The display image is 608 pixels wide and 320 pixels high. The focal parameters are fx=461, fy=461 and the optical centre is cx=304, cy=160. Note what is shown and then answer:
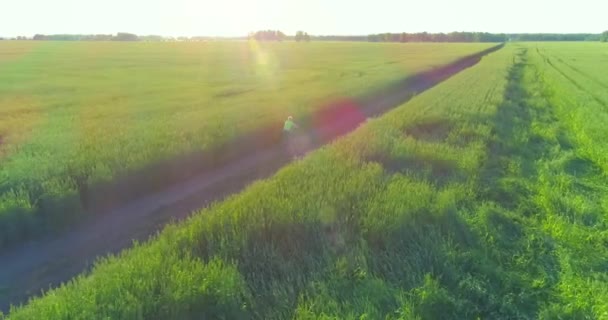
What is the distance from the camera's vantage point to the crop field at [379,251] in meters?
4.48

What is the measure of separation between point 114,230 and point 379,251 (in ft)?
16.0

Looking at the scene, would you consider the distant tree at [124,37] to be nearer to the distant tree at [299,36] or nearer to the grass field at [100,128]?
the distant tree at [299,36]

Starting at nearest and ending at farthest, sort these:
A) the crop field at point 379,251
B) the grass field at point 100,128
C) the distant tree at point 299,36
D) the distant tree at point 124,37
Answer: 1. the crop field at point 379,251
2. the grass field at point 100,128
3. the distant tree at point 124,37
4. the distant tree at point 299,36

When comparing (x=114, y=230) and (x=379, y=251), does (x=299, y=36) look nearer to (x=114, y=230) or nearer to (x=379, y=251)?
(x=114, y=230)

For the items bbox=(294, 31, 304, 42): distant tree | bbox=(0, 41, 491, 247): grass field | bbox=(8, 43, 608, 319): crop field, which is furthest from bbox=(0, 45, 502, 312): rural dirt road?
bbox=(294, 31, 304, 42): distant tree

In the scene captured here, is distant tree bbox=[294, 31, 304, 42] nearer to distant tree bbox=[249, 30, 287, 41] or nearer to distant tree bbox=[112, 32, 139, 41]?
distant tree bbox=[249, 30, 287, 41]

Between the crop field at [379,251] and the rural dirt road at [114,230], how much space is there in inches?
61.4

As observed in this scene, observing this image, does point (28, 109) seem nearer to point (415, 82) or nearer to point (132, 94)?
point (132, 94)

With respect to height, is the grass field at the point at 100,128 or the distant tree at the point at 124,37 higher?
the distant tree at the point at 124,37

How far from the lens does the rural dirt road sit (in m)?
6.46

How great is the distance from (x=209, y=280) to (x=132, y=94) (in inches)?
855

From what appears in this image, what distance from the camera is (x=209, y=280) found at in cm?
461

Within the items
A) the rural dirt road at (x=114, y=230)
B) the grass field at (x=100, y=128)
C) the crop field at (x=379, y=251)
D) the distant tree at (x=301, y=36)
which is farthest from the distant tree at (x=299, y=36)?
the crop field at (x=379, y=251)

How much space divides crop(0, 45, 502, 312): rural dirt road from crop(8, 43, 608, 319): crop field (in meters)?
1.56
